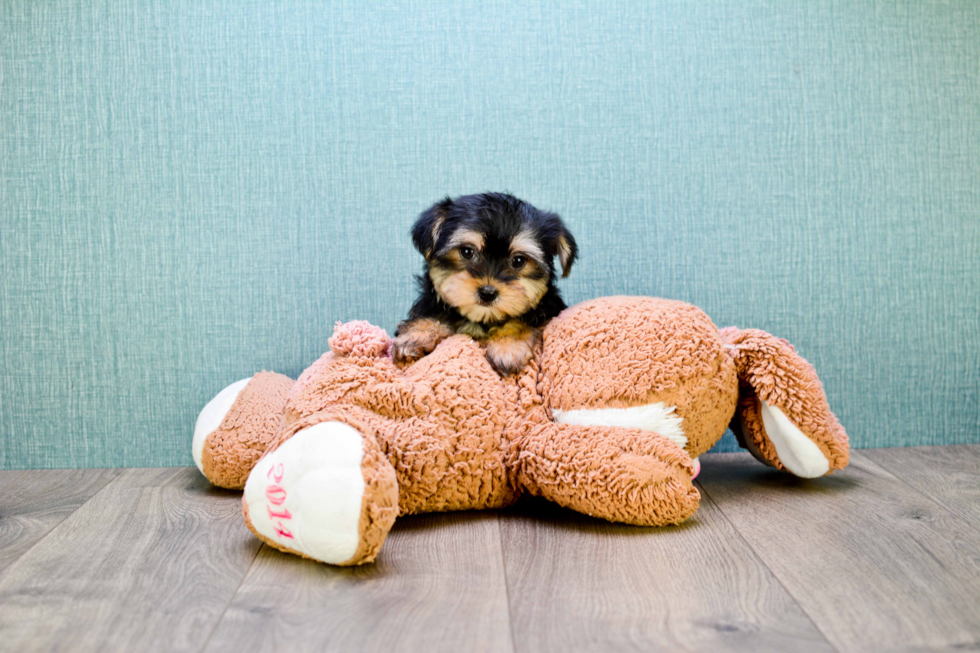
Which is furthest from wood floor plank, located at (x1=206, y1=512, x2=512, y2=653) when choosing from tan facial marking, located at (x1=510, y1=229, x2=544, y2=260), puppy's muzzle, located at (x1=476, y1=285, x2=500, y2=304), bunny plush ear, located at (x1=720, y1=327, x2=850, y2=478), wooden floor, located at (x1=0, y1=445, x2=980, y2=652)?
bunny plush ear, located at (x1=720, y1=327, x2=850, y2=478)

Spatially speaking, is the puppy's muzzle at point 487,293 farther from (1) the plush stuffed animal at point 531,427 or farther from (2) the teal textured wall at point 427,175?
(2) the teal textured wall at point 427,175

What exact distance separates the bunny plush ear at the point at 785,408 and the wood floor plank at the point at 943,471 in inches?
11.3

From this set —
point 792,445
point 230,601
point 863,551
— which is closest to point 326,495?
point 230,601

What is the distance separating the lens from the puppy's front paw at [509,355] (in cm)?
191

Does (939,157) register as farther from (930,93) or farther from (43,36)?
(43,36)

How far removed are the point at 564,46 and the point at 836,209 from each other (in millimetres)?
1090

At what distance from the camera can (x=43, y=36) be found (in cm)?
234

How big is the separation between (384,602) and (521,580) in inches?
11.0

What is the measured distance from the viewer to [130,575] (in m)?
1.48

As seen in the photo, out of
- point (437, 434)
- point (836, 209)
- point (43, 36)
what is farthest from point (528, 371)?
point (43, 36)

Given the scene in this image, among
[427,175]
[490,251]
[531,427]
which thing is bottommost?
[531,427]

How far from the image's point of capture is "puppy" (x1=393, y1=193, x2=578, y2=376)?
1857 mm

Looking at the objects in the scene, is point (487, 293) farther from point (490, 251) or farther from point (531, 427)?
point (531, 427)

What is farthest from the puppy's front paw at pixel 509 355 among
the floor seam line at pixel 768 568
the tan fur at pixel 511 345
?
the floor seam line at pixel 768 568
